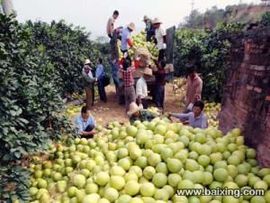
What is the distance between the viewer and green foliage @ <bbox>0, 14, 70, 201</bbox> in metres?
4.09

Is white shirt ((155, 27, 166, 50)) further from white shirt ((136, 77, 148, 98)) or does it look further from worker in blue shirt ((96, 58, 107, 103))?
white shirt ((136, 77, 148, 98))

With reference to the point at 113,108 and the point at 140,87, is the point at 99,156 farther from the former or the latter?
the point at 113,108

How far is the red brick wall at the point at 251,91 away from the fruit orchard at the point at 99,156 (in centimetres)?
14

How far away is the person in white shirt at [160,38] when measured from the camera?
11.1m

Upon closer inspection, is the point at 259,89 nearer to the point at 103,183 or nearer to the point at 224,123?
the point at 224,123

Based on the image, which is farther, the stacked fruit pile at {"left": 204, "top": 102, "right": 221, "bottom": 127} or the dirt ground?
A: the dirt ground

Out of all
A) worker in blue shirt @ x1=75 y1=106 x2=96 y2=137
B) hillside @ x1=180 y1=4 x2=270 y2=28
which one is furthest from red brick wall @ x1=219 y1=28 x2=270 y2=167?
hillside @ x1=180 y1=4 x2=270 y2=28

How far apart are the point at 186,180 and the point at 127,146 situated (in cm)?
73

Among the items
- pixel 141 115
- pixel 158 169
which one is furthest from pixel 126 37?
pixel 158 169

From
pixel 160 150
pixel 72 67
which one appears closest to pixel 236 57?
pixel 160 150

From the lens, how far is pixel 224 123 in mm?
4668

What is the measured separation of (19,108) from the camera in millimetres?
4250

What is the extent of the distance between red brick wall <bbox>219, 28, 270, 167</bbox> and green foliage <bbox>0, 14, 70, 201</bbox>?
2125mm

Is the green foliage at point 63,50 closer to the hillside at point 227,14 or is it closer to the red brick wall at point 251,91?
the red brick wall at point 251,91
